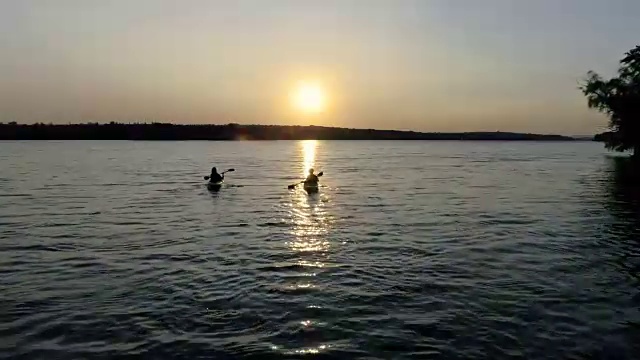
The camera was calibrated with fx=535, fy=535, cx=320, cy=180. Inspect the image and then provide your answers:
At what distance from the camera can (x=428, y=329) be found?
1171 cm

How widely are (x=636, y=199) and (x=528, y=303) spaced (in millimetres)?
28077

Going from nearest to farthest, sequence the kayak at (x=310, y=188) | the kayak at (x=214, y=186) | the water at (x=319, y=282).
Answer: the water at (x=319, y=282), the kayak at (x=310, y=188), the kayak at (x=214, y=186)

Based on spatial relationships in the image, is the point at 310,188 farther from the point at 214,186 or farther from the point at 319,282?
the point at 319,282

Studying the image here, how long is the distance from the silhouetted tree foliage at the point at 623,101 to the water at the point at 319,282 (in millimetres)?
32208

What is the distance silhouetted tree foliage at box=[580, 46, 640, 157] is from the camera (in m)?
58.7

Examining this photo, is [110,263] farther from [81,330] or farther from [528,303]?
[528,303]

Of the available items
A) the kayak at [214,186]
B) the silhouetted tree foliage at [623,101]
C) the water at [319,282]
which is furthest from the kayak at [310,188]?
the silhouetted tree foliage at [623,101]

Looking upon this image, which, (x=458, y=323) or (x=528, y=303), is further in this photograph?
(x=528, y=303)

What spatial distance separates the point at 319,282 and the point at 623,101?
58.5 metres

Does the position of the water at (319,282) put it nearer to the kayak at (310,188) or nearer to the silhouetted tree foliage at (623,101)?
the kayak at (310,188)

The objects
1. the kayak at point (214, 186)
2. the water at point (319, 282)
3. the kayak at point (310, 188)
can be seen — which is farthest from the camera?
the kayak at point (214, 186)

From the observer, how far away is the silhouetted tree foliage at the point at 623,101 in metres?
58.7

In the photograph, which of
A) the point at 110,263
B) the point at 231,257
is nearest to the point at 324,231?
the point at 231,257

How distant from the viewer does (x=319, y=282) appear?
1545 cm
